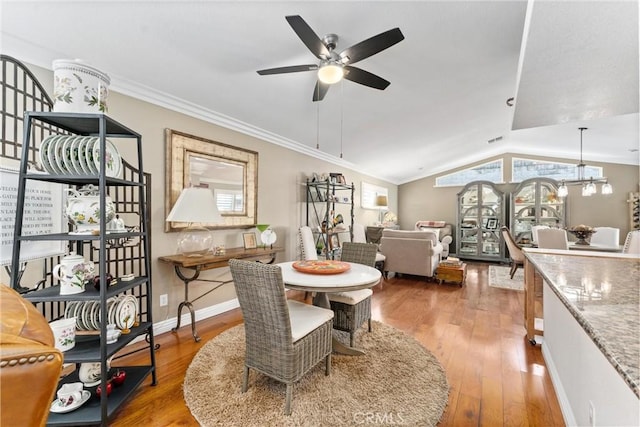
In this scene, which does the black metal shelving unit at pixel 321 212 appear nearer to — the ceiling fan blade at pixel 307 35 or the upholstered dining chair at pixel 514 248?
the ceiling fan blade at pixel 307 35

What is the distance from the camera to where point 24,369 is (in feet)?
1.70

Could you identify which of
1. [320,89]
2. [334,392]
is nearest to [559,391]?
[334,392]

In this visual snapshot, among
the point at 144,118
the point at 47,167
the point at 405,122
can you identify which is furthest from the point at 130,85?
the point at 405,122

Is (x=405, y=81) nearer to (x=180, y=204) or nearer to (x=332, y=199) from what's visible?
(x=332, y=199)

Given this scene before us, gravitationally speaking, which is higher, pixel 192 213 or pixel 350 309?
pixel 192 213

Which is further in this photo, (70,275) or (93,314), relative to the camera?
(93,314)

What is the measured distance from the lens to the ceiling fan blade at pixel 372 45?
1614mm

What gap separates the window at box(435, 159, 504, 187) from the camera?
7.30 meters

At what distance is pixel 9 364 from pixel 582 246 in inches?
229

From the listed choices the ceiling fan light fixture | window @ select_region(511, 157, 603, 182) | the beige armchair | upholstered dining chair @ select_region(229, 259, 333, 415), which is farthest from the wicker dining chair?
window @ select_region(511, 157, 603, 182)

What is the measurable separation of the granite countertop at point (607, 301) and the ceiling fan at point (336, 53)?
1.57m

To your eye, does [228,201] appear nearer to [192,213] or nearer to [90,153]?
[192,213]

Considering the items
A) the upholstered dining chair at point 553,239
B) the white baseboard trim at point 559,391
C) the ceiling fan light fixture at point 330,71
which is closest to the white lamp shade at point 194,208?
the ceiling fan light fixture at point 330,71

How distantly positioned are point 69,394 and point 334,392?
1511mm
